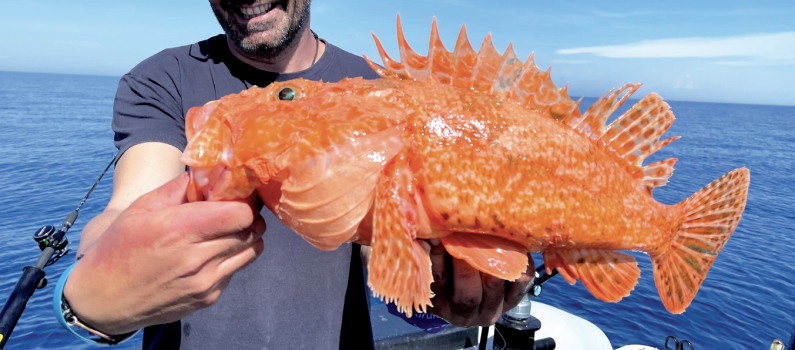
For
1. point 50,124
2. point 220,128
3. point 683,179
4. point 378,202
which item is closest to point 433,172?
point 378,202

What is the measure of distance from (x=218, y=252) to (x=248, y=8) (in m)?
2.14

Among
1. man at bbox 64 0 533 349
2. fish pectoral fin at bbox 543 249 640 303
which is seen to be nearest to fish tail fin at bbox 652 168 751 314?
fish pectoral fin at bbox 543 249 640 303

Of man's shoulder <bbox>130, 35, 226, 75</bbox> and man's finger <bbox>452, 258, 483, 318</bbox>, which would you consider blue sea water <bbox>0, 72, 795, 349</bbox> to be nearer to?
man's shoulder <bbox>130, 35, 226, 75</bbox>

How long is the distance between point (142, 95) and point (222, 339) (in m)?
1.72

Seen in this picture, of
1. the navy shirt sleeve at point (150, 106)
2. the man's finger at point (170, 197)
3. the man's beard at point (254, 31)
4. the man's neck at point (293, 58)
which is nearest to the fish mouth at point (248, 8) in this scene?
the man's beard at point (254, 31)

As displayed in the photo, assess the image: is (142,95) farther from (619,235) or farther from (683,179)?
(683,179)

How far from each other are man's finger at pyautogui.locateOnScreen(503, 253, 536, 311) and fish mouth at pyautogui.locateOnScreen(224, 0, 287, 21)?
102 inches

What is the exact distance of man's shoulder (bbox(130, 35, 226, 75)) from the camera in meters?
2.97

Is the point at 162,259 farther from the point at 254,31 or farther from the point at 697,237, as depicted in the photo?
the point at 697,237

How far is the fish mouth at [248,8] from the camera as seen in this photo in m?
3.08

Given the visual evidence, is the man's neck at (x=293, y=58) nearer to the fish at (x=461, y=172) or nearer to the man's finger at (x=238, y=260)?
the fish at (x=461, y=172)

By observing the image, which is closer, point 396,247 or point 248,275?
point 396,247

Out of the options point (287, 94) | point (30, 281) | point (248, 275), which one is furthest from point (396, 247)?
point (30, 281)

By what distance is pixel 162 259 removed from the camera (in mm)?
1573
